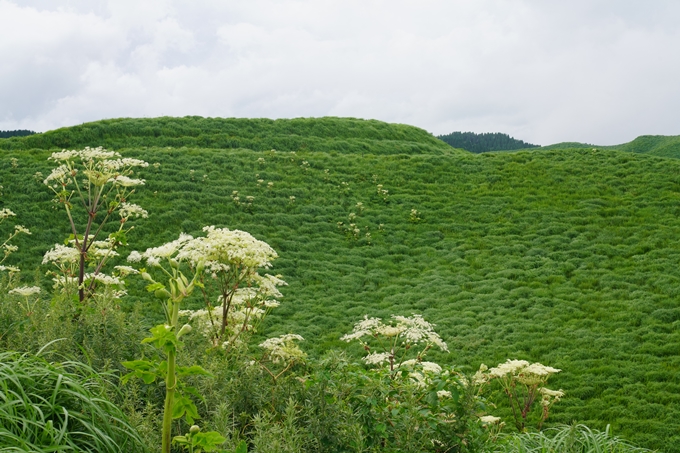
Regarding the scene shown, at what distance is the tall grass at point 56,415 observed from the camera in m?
3.27

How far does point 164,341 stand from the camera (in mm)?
2793

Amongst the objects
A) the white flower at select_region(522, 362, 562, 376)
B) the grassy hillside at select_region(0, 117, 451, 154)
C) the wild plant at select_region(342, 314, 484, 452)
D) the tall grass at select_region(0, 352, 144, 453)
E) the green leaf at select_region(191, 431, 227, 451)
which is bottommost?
the white flower at select_region(522, 362, 562, 376)

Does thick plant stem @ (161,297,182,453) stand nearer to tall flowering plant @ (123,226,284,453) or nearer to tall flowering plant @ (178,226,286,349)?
tall flowering plant @ (123,226,284,453)

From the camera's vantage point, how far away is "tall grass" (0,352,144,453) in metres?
3.27

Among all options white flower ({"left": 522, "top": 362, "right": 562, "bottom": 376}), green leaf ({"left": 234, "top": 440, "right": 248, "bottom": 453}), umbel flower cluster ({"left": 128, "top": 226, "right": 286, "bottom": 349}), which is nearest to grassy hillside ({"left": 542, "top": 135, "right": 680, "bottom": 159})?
white flower ({"left": 522, "top": 362, "right": 562, "bottom": 376})

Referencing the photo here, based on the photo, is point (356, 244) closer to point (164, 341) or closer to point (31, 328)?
point (31, 328)

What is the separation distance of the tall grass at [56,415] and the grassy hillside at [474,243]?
10.1m

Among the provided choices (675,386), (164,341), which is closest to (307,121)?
(675,386)

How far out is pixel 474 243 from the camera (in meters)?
22.2

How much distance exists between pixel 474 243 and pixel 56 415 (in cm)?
2021

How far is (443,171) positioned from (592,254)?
12123 millimetres

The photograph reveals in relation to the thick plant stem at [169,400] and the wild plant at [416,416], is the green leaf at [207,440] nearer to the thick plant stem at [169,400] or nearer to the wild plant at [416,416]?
the thick plant stem at [169,400]

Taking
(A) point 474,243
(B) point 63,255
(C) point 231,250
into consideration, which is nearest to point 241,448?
(C) point 231,250

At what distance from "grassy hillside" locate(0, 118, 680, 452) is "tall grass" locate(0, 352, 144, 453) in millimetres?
10126
